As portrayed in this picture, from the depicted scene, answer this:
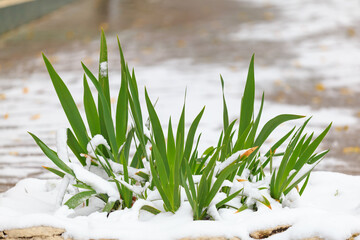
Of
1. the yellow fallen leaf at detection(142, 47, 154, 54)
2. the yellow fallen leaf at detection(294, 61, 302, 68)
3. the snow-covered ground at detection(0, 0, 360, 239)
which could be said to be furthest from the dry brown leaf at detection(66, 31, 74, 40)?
the yellow fallen leaf at detection(294, 61, 302, 68)

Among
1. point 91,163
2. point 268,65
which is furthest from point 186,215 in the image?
point 268,65

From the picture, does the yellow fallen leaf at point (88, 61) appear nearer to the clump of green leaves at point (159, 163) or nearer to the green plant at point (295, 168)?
the clump of green leaves at point (159, 163)

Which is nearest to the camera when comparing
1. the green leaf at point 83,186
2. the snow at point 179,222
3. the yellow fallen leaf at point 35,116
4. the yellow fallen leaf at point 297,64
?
the snow at point 179,222

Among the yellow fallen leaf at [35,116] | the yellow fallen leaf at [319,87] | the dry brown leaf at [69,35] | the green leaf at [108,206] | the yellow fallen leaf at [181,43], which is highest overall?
the dry brown leaf at [69,35]

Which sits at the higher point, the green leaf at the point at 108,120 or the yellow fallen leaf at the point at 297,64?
the yellow fallen leaf at the point at 297,64

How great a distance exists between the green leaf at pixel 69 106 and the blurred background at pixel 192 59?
1.95 metres

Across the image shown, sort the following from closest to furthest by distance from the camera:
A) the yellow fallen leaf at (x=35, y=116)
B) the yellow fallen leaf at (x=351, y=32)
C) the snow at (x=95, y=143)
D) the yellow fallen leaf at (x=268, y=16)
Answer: the snow at (x=95, y=143) → the yellow fallen leaf at (x=35, y=116) → the yellow fallen leaf at (x=351, y=32) → the yellow fallen leaf at (x=268, y=16)

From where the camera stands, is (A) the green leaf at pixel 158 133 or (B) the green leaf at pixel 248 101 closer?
(A) the green leaf at pixel 158 133

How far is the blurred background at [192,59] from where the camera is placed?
6.40m

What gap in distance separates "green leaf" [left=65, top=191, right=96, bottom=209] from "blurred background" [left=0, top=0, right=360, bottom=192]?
210 cm

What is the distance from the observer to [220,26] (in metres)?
13.3

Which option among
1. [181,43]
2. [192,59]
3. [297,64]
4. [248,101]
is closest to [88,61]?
[192,59]

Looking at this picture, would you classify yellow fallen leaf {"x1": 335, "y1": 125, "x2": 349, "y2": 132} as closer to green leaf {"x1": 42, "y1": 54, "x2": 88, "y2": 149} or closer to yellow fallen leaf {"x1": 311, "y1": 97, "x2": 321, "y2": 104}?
yellow fallen leaf {"x1": 311, "y1": 97, "x2": 321, "y2": 104}

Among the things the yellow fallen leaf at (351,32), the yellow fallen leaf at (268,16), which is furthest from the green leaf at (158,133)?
the yellow fallen leaf at (268,16)
